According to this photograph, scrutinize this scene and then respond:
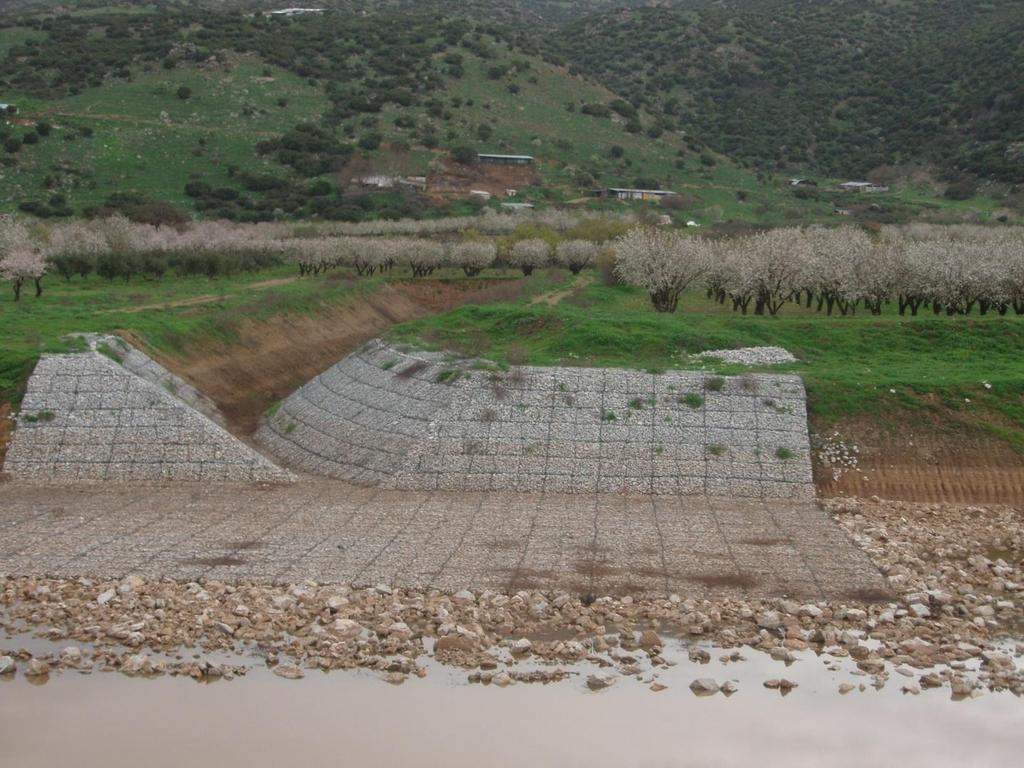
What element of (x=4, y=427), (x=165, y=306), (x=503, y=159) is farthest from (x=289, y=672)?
(x=503, y=159)

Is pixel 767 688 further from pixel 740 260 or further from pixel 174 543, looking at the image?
pixel 740 260


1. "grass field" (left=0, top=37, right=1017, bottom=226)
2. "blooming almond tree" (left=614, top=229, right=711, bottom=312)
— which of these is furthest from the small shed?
"blooming almond tree" (left=614, top=229, right=711, bottom=312)

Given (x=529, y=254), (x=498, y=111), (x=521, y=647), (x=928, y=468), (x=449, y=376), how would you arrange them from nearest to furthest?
(x=521, y=647)
(x=928, y=468)
(x=449, y=376)
(x=529, y=254)
(x=498, y=111)

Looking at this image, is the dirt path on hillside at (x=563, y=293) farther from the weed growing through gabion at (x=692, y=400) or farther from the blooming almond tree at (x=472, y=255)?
the weed growing through gabion at (x=692, y=400)

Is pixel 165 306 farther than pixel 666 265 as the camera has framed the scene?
No

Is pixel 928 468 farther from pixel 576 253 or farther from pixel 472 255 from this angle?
pixel 472 255

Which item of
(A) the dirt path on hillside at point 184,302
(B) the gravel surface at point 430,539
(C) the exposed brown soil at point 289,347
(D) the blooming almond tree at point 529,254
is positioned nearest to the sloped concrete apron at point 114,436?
(B) the gravel surface at point 430,539

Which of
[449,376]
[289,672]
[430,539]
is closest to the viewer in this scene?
[289,672]
